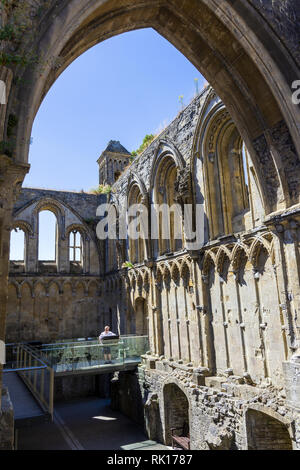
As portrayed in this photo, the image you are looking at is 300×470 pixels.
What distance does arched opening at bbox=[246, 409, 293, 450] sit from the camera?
762cm

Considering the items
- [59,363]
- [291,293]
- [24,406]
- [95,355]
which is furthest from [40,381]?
[291,293]

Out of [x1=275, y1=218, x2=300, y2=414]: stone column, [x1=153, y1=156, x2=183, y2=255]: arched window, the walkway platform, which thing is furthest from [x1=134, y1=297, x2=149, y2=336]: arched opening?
[x1=275, y1=218, x2=300, y2=414]: stone column

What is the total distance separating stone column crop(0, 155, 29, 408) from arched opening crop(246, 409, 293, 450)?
6.33 m

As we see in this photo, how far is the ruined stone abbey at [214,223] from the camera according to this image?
231 inches

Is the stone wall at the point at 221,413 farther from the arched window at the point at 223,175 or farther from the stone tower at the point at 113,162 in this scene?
the stone tower at the point at 113,162

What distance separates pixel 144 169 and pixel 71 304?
8348 mm

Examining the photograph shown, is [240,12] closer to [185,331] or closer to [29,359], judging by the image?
[185,331]

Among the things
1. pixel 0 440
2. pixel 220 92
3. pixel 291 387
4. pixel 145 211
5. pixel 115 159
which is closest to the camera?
pixel 0 440

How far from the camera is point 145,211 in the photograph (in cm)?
1373

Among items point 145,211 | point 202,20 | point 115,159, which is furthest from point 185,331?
point 115,159

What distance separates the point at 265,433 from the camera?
7.76 metres

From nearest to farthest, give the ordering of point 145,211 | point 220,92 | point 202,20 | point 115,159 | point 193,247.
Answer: point 202,20
point 220,92
point 193,247
point 145,211
point 115,159

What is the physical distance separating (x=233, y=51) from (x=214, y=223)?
14.1 ft

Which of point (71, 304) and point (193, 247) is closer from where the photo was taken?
point (193, 247)
